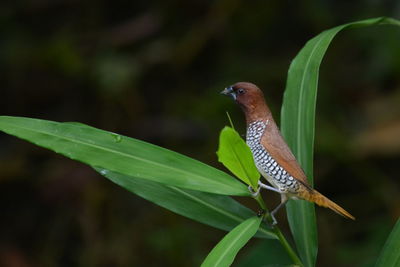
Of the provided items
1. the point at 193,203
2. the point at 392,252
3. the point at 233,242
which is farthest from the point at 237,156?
the point at 392,252

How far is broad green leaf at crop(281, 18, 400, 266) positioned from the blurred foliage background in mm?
2287

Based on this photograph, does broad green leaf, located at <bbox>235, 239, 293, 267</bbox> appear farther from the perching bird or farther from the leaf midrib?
the leaf midrib

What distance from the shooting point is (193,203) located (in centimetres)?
165

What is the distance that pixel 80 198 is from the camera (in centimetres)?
421

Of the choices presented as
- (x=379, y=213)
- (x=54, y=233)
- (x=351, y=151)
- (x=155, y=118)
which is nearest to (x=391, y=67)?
(x=351, y=151)

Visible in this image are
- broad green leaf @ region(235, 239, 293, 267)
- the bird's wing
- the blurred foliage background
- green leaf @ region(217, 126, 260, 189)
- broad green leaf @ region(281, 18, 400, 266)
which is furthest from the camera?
the blurred foliage background

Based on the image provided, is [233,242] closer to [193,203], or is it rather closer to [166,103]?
[193,203]

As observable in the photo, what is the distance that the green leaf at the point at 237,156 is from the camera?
4.21 ft

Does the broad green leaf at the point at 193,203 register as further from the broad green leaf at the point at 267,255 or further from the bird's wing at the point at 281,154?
the broad green leaf at the point at 267,255

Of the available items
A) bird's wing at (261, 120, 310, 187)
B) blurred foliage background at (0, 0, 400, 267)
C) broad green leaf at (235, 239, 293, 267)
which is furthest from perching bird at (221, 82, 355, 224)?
blurred foliage background at (0, 0, 400, 267)

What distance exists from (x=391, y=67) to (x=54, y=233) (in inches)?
101

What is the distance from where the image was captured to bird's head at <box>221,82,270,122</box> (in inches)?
62.1

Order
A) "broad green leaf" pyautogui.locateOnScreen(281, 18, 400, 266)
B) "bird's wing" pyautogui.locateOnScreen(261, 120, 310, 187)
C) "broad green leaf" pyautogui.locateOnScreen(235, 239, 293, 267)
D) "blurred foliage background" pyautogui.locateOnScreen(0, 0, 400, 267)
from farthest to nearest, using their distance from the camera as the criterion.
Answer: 1. "blurred foliage background" pyautogui.locateOnScreen(0, 0, 400, 267)
2. "broad green leaf" pyautogui.locateOnScreen(235, 239, 293, 267)
3. "broad green leaf" pyautogui.locateOnScreen(281, 18, 400, 266)
4. "bird's wing" pyautogui.locateOnScreen(261, 120, 310, 187)

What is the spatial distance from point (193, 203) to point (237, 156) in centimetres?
34
